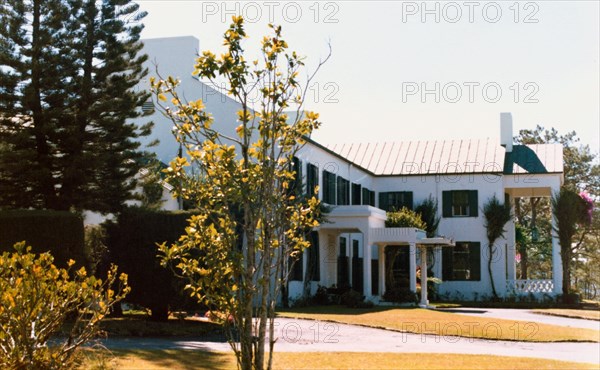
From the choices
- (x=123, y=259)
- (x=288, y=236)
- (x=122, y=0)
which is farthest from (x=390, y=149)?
(x=288, y=236)

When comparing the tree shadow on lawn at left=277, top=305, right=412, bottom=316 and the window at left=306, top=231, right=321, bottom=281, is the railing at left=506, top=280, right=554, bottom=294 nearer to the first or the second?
the tree shadow on lawn at left=277, top=305, right=412, bottom=316

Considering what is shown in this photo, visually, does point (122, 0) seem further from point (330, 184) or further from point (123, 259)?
point (330, 184)

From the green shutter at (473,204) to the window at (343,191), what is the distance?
6105 millimetres

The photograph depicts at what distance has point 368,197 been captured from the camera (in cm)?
3603

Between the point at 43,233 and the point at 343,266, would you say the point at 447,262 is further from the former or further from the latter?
the point at 43,233

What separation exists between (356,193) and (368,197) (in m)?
2.09

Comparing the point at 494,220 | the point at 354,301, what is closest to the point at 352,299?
the point at 354,301

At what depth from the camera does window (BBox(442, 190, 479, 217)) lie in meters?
35.2

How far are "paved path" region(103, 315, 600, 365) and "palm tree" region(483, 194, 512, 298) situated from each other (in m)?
17.2

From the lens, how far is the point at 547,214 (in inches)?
1975

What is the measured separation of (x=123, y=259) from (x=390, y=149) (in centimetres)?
2348

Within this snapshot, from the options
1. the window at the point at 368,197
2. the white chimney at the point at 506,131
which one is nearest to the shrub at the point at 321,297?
the window at the point at 368,197

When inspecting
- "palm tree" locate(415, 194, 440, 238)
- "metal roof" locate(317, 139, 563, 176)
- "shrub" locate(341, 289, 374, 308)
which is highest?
"metal roof" locate(317, 139, 563, 176)

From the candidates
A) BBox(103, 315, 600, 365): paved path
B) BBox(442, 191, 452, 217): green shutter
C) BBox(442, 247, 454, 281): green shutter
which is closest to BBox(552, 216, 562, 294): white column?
BBox(442, 247, 454, 281): green shutter
